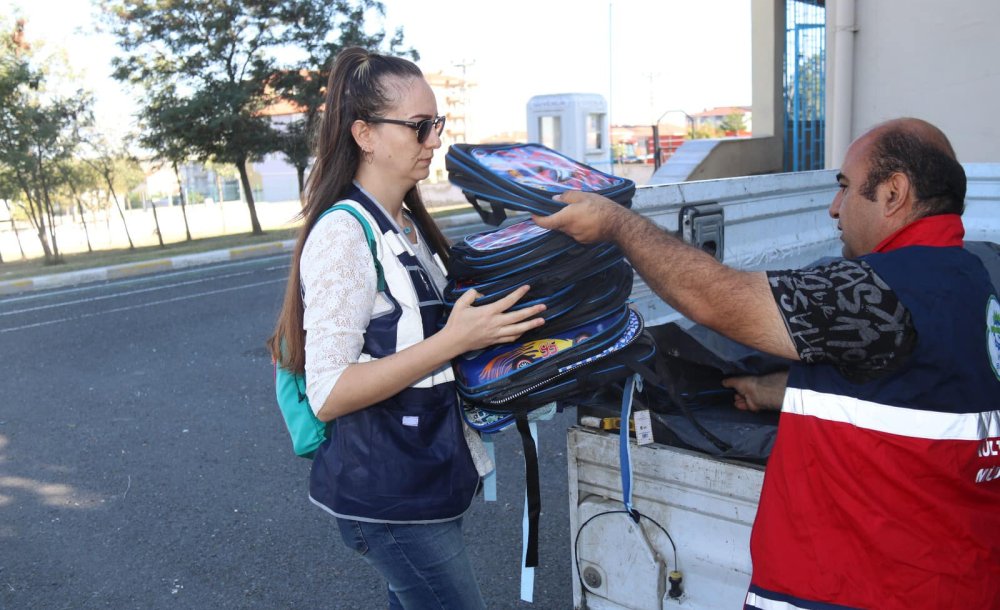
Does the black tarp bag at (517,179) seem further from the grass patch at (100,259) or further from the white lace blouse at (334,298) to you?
the grass patch at (100,259)

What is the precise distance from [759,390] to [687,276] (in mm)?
817

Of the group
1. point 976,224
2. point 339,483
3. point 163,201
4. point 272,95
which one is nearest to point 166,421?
point 339,483

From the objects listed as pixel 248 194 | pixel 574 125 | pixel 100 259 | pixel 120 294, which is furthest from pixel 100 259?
pixel 574 125

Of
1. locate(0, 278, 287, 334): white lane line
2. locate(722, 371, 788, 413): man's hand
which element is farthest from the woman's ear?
locate(0, 278, 287, 334): white lane line

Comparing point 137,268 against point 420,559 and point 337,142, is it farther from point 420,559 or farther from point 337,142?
point 420,559

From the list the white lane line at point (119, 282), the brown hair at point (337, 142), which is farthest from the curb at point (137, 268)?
the brown hair at point (337, 142)

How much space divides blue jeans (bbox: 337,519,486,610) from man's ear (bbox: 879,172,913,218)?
1.14 m

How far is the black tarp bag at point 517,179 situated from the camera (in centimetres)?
184

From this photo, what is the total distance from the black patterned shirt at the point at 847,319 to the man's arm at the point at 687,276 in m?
0.03

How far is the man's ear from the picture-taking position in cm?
161

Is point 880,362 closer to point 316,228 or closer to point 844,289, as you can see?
point 844,289

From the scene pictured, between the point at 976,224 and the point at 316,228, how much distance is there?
3.29 meters

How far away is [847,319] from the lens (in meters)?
1.48

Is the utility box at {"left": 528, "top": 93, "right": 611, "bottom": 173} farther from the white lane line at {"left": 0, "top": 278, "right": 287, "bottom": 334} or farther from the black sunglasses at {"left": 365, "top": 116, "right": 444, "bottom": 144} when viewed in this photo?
the black sunglasses at {"left": 365, "top": 116, "right": 444, "bottom": 144}
